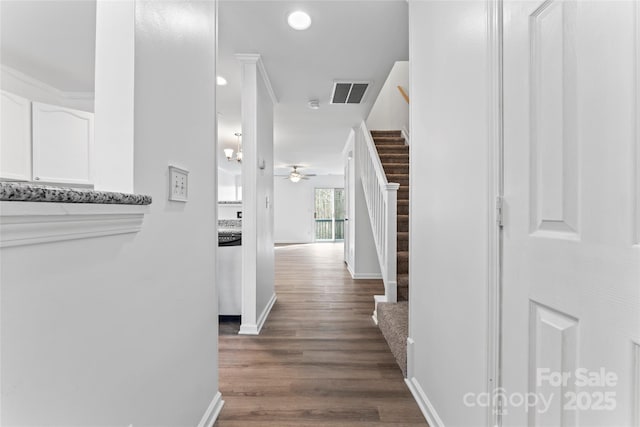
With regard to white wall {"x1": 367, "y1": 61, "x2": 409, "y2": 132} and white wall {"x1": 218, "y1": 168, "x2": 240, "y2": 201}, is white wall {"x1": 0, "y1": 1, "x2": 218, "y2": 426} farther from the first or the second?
white wall {"x1": 218, "y1": 168, "x2": 240, "y2": 201}

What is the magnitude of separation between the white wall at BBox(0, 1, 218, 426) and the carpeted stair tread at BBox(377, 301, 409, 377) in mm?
1150

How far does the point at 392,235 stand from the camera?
2.71 meters

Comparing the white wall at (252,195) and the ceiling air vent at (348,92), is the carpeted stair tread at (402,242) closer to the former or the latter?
the white wall at (252,195)

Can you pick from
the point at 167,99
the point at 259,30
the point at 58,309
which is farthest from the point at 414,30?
the point at 58,309

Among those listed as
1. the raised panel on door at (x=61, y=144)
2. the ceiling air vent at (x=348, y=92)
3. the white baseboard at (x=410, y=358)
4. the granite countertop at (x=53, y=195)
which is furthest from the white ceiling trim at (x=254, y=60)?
the white baseboard at (x=410, y=358)

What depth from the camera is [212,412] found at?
148 cm

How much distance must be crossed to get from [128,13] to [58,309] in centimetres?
83

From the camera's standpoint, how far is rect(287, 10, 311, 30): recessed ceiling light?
6.89 ft

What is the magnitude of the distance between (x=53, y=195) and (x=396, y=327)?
82.5 inches

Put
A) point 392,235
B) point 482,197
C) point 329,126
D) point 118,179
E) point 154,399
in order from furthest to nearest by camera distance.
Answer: point 329,126 → point 392,235 → point 482,197 → point 154,399 → point 118,179

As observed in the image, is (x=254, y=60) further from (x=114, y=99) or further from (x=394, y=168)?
(x=394, y=168)

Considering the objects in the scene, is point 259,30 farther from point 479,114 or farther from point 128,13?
point 479,114

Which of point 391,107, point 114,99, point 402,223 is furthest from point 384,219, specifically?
point 391,107

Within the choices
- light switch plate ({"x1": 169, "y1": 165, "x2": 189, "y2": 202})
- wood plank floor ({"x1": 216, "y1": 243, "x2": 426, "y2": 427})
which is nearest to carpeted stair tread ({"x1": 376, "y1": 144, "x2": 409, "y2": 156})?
wood plank floor ({"x1": 216, "y1": 243, "x2": 426, "y2": 427})
